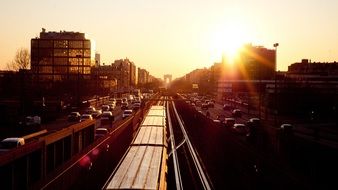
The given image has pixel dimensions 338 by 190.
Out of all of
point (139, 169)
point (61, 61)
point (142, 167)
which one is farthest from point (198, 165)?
point (61, 61)

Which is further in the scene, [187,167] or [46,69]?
[46,69]

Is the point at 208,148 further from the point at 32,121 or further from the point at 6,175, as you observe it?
the point at 6,175

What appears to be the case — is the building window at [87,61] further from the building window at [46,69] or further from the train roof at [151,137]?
the train roof at [151,137]

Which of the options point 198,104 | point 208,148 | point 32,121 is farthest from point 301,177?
point 198,104

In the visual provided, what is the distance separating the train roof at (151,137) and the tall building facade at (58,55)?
130 m

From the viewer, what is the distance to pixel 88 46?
166750 millimetres

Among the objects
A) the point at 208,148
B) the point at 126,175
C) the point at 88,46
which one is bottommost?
the point at 208,148

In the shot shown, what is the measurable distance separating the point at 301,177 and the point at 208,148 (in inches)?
676

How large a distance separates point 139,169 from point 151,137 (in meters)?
10.0

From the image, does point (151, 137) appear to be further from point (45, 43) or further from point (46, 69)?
point (45, 43)

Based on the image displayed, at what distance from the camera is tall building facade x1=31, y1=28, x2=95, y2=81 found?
160 metres

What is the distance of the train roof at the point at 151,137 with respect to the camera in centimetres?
2537

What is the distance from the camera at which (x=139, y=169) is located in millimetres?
17703

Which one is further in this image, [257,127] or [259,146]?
[257,127]
